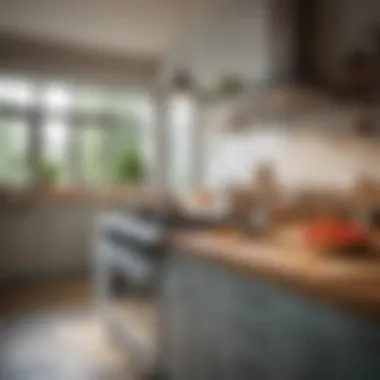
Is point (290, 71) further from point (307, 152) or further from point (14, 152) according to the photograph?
point (14, 152)

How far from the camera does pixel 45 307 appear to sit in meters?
3.22

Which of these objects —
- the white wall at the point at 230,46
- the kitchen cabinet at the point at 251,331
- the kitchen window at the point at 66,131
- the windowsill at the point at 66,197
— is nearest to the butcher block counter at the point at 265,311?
the kitchen cabinet at the point at 251,331

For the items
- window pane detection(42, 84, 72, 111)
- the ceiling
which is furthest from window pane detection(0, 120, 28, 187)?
the ceiling

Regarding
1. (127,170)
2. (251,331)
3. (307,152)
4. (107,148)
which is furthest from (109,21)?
(251,331)

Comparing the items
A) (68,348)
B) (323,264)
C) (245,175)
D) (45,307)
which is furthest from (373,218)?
(45,307)

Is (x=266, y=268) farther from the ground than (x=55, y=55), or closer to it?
closer to it

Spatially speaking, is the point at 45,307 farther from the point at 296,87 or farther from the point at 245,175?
the point at 296,87

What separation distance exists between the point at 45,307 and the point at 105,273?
2.84 ft

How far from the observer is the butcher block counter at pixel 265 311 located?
1.01 meters

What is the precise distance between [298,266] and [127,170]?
3.23 m

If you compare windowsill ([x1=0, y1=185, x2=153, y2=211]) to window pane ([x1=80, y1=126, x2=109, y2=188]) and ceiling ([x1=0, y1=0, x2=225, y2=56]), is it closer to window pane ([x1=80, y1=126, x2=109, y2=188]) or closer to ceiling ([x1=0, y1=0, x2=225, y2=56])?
window pane ([x1=80, y1=126, x2=109, y2=188])

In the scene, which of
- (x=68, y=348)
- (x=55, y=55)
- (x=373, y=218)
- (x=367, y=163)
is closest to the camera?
(x=373, y=218)

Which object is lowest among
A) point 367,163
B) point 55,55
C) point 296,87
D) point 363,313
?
Answer: point 363,313

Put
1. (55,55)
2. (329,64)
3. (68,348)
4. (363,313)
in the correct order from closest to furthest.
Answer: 1. (363,313)
2. (329,64)
3. (68,348)
4. (55,55)
